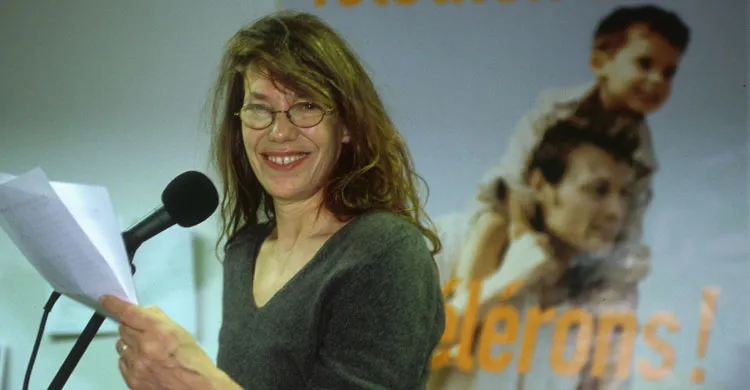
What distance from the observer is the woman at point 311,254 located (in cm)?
82

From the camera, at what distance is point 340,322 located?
32.7 inches

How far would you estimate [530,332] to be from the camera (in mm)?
1521

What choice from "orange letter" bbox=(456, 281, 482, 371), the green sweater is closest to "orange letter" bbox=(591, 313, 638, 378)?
"orange letter" bbox=(456, 281, 482, 371)

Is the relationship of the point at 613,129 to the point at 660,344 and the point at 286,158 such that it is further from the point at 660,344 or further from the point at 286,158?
the point at 286,158

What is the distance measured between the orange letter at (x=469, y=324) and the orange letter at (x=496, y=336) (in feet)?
0.07

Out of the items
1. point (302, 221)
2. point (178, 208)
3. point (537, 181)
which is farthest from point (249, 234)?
point (537, 181)

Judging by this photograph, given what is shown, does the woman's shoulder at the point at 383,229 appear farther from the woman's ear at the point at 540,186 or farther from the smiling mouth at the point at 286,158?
the woman's ear at the point at 540,186

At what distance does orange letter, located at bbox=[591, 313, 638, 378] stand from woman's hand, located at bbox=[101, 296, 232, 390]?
0.96 meters

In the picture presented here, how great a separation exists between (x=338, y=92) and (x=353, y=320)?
1.06ft

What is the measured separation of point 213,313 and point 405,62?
2.43 feet

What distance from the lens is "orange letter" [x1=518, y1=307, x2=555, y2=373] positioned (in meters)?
1.51

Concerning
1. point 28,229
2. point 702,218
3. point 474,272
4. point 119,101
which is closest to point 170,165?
point 119,101

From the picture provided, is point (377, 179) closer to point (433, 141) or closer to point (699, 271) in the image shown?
point (433, 141)

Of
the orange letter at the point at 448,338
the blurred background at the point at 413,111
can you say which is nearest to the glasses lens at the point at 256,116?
the blurred background at the point at 413,111
